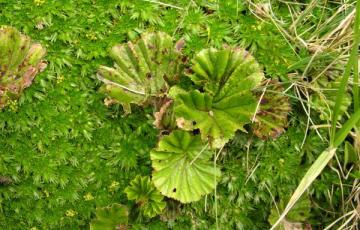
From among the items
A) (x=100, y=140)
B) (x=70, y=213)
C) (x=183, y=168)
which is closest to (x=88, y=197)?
(x=70, y=213)

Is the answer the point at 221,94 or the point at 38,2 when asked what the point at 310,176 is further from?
the point at 38,2

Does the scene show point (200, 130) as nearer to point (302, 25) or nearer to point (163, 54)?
point (163, 54)

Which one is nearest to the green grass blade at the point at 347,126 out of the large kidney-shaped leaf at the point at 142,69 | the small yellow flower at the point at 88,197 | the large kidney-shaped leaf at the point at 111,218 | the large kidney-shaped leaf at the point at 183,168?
the large kidney-shaped leaf at the point at 183,168

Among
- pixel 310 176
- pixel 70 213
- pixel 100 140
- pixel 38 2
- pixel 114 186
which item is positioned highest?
pixel 38 2

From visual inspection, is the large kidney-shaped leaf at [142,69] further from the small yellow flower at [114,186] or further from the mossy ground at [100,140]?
the small yellow flower at [114,186]

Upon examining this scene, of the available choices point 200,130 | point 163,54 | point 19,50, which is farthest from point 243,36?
point 19,50

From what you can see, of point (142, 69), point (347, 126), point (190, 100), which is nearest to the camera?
point (347, 126)
